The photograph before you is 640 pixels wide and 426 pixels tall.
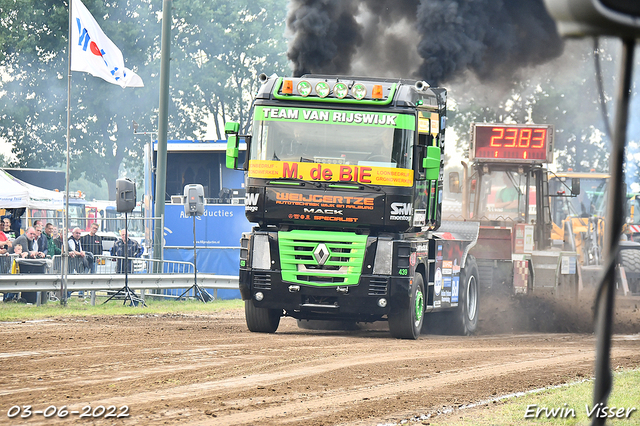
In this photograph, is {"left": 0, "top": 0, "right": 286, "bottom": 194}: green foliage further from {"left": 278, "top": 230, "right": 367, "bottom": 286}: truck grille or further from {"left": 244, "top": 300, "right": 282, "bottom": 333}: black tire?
{"left": 278, "top": 230, "right": 367, "bottom": 286}: truck grille

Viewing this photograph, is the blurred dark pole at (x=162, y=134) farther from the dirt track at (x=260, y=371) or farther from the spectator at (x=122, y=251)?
the dirt track at (x=260, y=371)

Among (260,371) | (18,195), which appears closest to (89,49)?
(18,195)

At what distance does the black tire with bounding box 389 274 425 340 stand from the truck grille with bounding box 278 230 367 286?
783 mm

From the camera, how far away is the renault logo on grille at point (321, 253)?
1252 centimetres

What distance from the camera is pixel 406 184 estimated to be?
12.5m

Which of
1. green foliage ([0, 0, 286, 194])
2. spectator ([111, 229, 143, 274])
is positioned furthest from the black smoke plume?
green foliage ([0, 0, 286, 194])

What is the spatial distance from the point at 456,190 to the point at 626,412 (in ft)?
41.3

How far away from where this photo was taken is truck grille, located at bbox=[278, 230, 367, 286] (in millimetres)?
12492

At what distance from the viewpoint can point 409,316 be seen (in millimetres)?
12750

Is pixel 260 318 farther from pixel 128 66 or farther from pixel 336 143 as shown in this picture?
pixel 128 66

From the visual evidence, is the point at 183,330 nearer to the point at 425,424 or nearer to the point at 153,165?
the point at 425,424

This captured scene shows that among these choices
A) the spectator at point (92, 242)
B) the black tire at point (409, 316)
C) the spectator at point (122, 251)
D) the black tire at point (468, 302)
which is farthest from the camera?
the spectator at point (122, 251)

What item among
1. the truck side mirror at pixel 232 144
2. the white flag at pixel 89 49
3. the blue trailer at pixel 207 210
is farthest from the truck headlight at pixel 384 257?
the blue trailer at pixel 207 210

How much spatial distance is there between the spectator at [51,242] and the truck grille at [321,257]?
29.0ft
